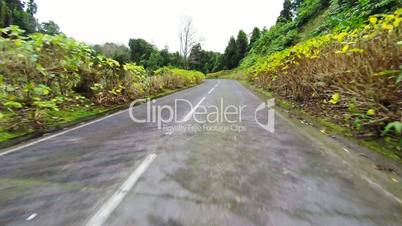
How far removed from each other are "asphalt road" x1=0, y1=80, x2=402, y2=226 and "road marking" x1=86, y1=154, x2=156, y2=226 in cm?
1

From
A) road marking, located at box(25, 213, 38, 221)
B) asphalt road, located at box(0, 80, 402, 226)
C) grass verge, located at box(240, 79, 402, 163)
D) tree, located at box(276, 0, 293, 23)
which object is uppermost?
tree, located at box(276, 0, 293, 23)

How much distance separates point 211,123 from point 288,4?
202ft

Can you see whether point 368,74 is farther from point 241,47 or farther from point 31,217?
point 241,47

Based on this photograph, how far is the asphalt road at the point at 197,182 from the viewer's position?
2910 mm

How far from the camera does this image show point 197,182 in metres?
3.77

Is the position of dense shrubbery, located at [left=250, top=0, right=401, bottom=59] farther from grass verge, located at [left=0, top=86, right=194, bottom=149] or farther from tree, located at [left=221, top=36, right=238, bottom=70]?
tree, located at [left=221, top=36, right=238, bottom=70]

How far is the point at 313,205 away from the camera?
3.17 metres

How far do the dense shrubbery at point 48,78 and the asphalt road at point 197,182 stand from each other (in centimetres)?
172

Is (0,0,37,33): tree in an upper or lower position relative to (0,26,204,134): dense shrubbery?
upper

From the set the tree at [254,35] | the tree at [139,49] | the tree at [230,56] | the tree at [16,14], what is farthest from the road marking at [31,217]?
the tree at [230,56]

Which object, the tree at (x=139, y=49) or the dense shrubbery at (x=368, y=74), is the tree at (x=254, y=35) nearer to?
the tree at (x=139, y=49)

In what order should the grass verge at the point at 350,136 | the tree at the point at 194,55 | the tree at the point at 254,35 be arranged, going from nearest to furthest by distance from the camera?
the grass verge at the point at 350,136 → the tree at the point at 194,55 → the tree at the point at 254,35

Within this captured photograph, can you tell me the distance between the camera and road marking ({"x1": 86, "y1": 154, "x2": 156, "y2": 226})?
2777 millimetres

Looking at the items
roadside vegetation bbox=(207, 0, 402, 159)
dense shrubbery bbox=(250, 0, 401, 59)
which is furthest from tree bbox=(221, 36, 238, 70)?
roadside vegetation bbox=(207, 0, 402, 159)
